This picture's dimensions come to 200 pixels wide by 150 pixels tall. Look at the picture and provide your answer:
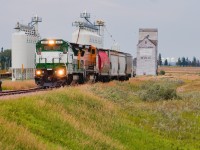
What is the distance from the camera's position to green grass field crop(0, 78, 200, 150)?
13461 millimetres

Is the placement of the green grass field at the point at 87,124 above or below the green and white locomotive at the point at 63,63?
below

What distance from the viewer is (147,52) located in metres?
137

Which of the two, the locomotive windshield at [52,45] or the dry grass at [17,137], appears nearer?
the dry grass at [17,137]

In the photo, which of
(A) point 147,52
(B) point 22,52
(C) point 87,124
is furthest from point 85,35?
(C) point 87,124

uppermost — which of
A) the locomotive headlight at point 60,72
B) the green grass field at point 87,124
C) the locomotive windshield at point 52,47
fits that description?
the locomotive windshield at point 52,47

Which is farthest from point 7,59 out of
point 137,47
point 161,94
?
point 161,94

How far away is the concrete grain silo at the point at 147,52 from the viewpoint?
135 meters

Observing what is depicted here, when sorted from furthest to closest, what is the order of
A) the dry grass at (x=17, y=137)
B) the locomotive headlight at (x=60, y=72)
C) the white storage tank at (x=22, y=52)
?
the white storage tank at (x=22, y=52), the locomotive headlight at (x=60, y=72), the dry grass at (x=17, y=137)

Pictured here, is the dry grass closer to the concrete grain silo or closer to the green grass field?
the green grass field

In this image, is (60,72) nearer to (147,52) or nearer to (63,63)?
(63,63)

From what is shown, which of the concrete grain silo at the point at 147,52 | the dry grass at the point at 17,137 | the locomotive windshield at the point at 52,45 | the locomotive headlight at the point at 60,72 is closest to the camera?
the dry grass at the point at 17,137

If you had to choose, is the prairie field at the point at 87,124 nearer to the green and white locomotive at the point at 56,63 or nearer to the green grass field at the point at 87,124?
the green grass field at the point at 87,124

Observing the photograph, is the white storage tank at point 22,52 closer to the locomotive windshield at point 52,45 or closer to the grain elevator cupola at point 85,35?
the grain elevator cupola at point 85,35

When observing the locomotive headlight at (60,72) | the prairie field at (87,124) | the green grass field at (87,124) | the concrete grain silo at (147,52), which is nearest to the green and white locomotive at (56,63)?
the locomotive headlight at (60,72)
